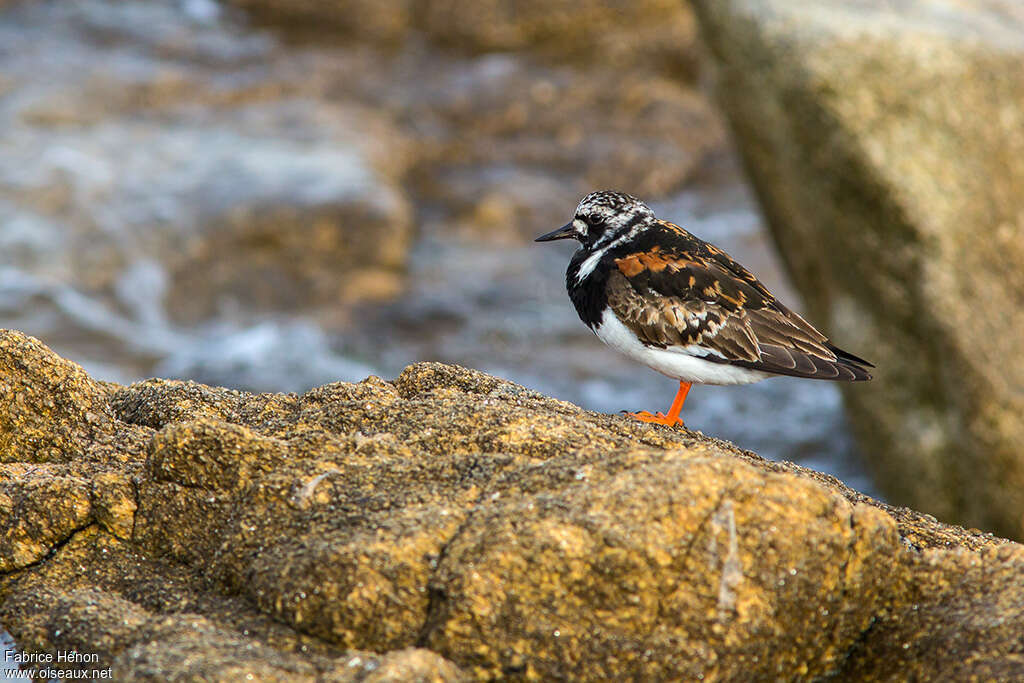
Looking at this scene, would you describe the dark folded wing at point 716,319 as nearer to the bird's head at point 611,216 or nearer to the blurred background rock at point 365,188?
the bird's head at point 611,216

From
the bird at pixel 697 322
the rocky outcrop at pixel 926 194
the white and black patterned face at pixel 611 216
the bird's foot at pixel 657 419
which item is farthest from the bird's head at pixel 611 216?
the rocky outcrop at pixel 926 194

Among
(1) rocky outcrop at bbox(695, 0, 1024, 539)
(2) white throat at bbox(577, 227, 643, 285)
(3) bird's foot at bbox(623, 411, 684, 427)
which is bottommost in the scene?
(3) bird's foot at bbox(623, 411, 684, 427)

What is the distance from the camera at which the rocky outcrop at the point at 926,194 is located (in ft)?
25.3

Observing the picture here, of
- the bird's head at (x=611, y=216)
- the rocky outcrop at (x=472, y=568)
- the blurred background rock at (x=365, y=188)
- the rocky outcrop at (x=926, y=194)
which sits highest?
the blurred background rock at (x=365, y=188)

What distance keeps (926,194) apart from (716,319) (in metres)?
3.05

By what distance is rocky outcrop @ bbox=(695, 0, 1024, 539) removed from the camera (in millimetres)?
7703

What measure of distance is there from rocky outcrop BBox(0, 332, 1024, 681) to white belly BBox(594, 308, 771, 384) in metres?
1.74

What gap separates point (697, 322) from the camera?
548 centimetres

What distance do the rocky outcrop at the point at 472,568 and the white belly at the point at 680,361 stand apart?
1.74m

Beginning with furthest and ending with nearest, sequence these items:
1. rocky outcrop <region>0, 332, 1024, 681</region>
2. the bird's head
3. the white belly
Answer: the bird's head, the white belly, rocky outcrop <region>0, 332, 1024, 681</region>

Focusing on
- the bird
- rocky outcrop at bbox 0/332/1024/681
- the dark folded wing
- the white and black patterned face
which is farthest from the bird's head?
rocky outcrop at bbox 0/332/1024/681

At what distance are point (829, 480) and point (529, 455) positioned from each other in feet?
4.86

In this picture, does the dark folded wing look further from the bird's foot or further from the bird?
the bird's foot

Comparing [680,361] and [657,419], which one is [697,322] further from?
[657,419]
